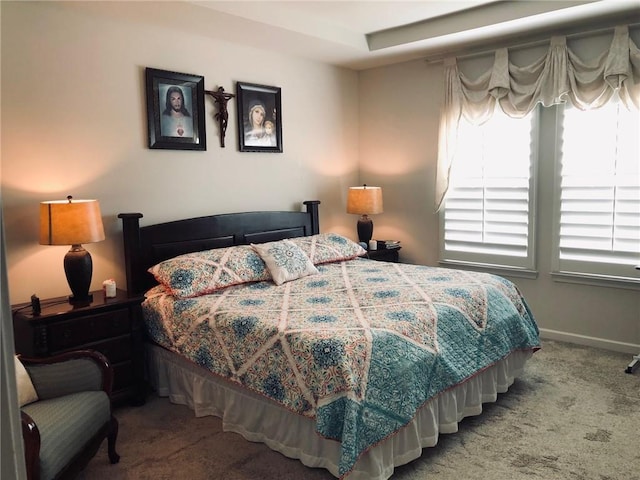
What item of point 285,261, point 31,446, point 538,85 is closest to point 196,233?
point 285,261

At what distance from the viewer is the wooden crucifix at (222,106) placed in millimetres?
4059

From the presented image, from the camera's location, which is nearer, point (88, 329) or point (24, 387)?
point (24, 387)

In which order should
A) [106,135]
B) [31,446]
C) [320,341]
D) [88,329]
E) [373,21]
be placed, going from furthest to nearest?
[373,21] → [106,135] → [88,329] → [320,341] → [31,446]

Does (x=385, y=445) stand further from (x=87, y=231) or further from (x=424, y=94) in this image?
(x=424, y=94)

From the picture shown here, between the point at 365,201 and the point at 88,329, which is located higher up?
the point at 365,201

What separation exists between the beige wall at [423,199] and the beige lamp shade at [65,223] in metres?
3.06

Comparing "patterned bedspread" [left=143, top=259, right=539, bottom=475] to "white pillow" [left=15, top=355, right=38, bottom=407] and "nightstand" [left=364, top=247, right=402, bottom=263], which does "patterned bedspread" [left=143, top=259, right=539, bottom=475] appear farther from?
"nightstand" [left=364, top=247, right=402, bottom=263]

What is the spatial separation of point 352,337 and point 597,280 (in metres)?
2.61

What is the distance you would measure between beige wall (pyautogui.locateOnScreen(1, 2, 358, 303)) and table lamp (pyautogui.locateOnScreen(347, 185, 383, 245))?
62 cm

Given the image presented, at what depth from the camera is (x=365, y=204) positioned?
191 inches

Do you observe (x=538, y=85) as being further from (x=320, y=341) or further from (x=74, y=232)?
(x=74, y=232)

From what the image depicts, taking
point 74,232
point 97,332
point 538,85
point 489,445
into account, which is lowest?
point 489,445

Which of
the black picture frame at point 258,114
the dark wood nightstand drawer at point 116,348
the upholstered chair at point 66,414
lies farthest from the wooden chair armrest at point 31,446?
the black picture frame at point 258,114

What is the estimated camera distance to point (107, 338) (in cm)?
307
